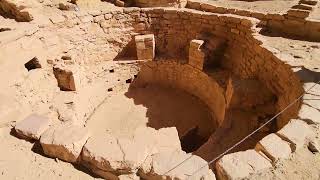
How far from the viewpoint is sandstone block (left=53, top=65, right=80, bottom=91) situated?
7521 millimetres

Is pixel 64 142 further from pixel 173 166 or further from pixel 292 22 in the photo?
pixel 292 22

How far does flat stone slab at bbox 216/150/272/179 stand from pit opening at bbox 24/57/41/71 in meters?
5.14

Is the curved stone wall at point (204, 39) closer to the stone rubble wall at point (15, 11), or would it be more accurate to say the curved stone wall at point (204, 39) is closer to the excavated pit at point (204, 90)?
the excavated pit at point (204, 90)

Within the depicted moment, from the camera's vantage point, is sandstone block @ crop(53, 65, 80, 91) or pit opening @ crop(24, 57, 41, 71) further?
sandstone block @ crop(53, 65, 80, 91)

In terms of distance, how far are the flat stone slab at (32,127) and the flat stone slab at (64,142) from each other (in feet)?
0.51

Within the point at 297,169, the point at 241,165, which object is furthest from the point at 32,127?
the point at 297,169

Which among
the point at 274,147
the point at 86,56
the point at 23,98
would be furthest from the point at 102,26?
the point at 274,147

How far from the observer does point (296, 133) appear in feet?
14.8

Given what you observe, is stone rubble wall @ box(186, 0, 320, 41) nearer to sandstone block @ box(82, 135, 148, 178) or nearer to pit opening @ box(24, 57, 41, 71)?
pit opening @ box(24, 57, 41, 71)

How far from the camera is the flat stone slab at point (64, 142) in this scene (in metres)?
4.42

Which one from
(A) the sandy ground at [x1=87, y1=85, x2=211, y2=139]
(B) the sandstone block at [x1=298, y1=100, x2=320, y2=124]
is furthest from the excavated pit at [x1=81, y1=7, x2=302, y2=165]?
(B) the sandstone block at [x1=298, y1=100, x2=320, y2=124]

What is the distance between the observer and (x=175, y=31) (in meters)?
9.20

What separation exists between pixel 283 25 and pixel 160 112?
384cm

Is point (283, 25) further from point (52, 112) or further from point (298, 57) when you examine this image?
point (52, 112)
